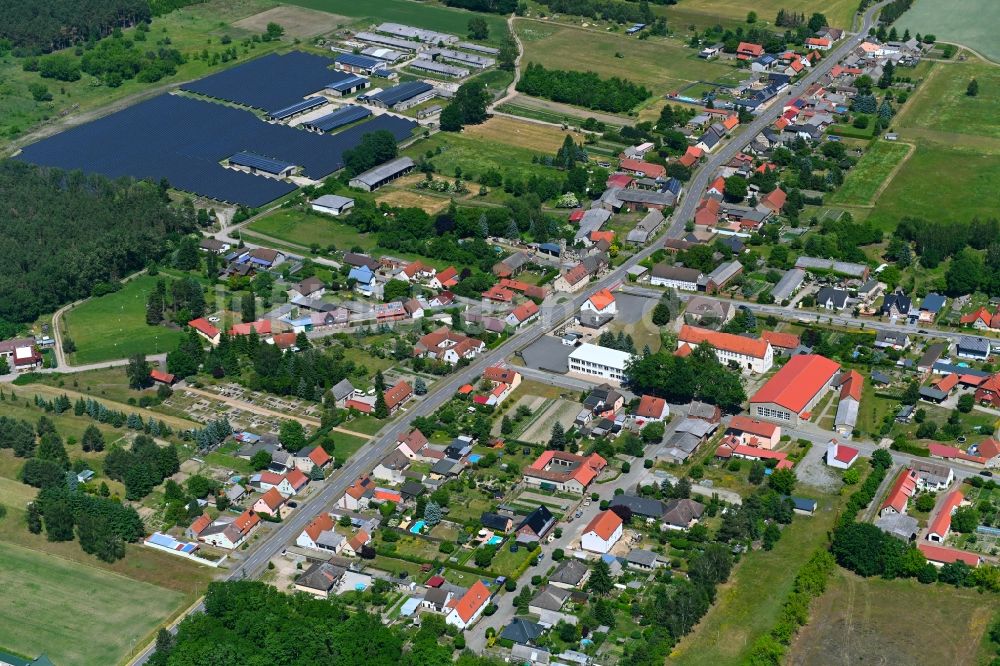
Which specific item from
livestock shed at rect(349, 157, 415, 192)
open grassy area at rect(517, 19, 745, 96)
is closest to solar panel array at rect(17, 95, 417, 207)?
livestock shed at rect(349, 157, 415, 192)

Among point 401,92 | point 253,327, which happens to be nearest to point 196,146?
point 401,92

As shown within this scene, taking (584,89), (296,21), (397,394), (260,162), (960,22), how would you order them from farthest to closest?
(960,22)
(296,21)
(584,89)
(260,162)
(397,394)

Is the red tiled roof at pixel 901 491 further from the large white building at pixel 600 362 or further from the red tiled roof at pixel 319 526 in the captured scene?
the red tiled roof at pixel 319 526

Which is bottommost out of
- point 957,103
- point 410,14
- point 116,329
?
point 116,329

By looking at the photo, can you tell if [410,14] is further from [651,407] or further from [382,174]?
[651,407]

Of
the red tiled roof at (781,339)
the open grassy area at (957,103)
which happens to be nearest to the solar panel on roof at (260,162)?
the red tiled roof at (781,339)

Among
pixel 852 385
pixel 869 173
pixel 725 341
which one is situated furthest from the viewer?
pixel 869 173

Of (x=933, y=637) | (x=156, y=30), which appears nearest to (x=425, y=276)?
(x=933, y=637)
